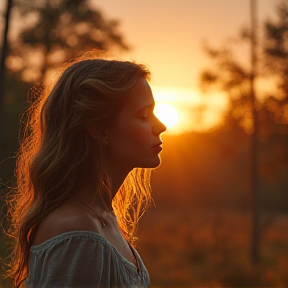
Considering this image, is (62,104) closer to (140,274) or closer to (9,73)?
(140,274)

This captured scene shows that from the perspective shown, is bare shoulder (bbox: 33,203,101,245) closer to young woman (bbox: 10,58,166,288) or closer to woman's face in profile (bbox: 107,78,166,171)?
young woman (bbox: 10,58,166,288)

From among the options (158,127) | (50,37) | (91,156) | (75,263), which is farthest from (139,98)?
(50,37)

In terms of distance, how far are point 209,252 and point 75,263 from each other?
20549mm

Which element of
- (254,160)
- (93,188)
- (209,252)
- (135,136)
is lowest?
(209,252)

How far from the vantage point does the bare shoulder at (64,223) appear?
1672 millimetres

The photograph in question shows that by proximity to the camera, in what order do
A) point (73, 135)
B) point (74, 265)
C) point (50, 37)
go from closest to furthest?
point (74, 265) < point (73, 135) < point (50, 37)

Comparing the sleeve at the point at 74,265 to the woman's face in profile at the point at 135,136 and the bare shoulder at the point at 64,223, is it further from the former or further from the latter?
the woman's face in profile at the point at 135,136

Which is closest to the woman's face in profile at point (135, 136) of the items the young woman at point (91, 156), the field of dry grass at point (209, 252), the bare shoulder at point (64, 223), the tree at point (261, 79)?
the young woman at point (91, 156)

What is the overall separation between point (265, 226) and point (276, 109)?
6.16 m

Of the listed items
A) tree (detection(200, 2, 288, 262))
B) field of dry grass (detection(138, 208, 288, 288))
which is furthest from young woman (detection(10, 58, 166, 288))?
tree (detection(200, 2, 288, 262))

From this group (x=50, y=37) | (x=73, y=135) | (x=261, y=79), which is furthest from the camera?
(x=261, y=79)

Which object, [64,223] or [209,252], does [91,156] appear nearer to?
[64,223]

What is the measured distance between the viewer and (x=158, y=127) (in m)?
1.96

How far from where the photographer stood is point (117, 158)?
192 cm
